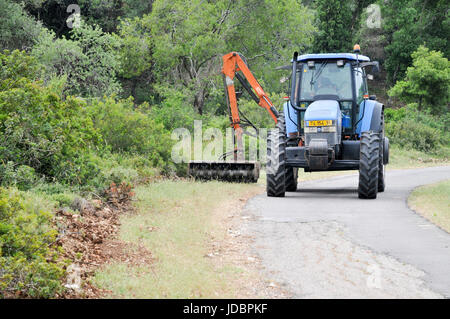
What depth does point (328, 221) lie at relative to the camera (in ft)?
37.9

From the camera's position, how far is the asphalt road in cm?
719

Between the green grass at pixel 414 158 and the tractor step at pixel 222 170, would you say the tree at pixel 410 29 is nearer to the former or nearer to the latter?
the green grass at pixel 414 158

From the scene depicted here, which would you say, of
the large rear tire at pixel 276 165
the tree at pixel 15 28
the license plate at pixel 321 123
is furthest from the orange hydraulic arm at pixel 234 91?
the tree at pixel 15 28

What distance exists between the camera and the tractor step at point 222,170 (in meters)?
18.0

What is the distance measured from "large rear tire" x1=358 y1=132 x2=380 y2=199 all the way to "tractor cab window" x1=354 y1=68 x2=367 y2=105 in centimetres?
142

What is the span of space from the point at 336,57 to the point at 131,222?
780 centimetres

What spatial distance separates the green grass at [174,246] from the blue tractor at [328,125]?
5.60 feet

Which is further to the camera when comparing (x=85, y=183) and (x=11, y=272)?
(x=85, y=183)

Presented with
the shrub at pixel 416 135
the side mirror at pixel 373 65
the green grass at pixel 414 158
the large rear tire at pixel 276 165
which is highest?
the side mirror at pixel 373 65

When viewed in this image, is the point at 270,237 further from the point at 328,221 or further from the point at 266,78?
the point at 266,78

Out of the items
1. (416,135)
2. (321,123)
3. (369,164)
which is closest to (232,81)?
(321,123)

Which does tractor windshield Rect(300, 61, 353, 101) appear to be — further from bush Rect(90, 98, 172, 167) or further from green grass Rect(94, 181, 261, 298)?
bush Rect(90, 98, 172, 167)

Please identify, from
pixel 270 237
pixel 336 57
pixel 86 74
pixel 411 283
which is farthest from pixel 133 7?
pixel 411 283

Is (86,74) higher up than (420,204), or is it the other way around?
(86,74)
